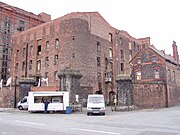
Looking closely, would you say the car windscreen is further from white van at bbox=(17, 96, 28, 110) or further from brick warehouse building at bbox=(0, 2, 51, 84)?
brick warehouse building at bbox=(0, 2, 51, 84)

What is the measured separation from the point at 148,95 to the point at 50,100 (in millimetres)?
13900

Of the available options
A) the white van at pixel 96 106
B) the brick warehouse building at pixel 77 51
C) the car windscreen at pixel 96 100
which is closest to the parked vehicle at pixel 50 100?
the car windscreen at pixel 96 100

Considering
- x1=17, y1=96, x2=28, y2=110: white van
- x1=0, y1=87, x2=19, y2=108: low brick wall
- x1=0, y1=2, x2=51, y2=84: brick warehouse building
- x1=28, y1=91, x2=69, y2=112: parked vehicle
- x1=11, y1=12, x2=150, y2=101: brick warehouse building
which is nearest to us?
x1=28, y1=91, x2=69, y2=112: parked vehicle

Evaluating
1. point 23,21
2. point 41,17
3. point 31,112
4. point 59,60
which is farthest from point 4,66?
point 31,112

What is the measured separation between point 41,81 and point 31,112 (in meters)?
15.5

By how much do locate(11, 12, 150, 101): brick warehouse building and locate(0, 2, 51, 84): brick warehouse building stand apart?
36.3 ft

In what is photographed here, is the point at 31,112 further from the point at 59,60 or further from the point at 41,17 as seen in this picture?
the point at 41,17

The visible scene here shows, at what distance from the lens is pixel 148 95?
1265 inches

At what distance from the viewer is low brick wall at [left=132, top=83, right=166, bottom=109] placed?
3143 centimetres

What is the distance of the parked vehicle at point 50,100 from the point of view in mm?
A: 27047

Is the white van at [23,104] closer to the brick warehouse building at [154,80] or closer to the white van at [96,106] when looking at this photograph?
the white van at [96,106]

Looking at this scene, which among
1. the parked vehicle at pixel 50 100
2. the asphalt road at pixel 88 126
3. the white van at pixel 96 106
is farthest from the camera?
the parked vehicle at pixel 50 100

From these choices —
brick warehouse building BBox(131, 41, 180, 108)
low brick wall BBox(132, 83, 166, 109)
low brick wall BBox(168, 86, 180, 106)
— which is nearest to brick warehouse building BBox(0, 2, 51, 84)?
brick warehouse building BBox(131, 41, 180, 108)

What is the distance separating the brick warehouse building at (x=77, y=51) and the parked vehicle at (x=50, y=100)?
11612 millimetres
